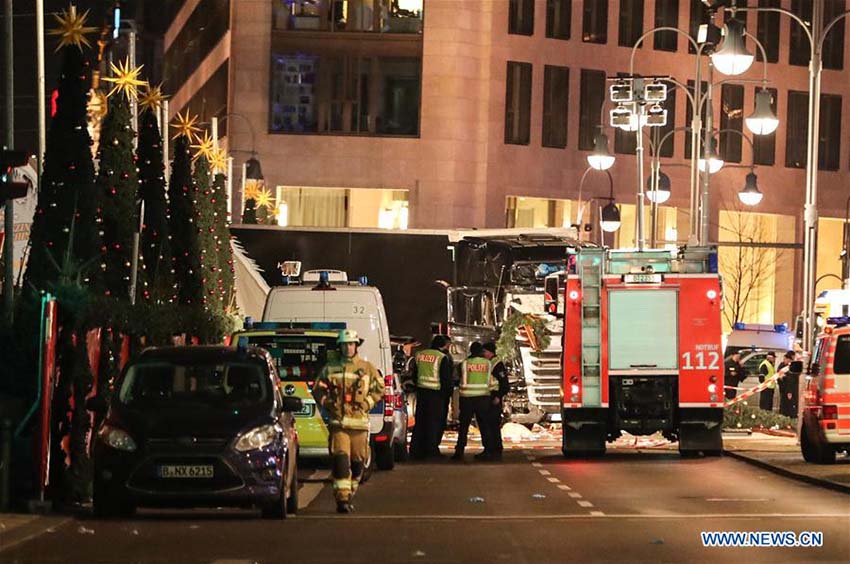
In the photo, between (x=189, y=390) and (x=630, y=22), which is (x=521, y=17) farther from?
(x=189, y=390)

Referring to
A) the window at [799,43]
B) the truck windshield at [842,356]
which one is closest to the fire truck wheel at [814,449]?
the truck windshield at [842,356]

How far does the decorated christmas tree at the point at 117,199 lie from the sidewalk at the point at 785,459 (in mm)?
8944

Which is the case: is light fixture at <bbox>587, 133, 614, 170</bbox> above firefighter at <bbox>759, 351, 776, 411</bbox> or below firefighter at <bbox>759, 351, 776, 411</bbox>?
above

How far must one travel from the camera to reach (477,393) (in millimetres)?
30047

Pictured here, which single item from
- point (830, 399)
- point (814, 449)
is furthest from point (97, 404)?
point (814, 449)

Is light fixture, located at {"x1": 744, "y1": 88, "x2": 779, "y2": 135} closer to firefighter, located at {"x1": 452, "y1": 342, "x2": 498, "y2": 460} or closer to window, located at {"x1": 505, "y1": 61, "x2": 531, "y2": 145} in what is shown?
firefighter, located at {"x1": 452, "y1": 342, "x2": 498, "y2": 460}

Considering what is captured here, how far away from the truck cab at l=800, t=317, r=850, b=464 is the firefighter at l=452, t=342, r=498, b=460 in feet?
15.7

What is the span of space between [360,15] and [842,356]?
150 ft

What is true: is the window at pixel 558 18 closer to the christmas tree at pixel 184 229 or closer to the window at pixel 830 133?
the window at pixel 830 133

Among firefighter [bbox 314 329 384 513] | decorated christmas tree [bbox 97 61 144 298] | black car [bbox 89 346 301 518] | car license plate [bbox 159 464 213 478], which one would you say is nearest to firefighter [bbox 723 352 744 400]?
decorated christmas tree [bbox 97 61 144 298]

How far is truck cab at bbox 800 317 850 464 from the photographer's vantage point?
27.0m

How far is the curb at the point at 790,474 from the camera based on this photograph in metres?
23.0

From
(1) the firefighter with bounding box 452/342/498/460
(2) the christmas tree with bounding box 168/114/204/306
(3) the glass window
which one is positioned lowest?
(1) the firefighter with bounding box 452/342/498/460

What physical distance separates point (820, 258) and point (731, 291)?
3819 millimetres
